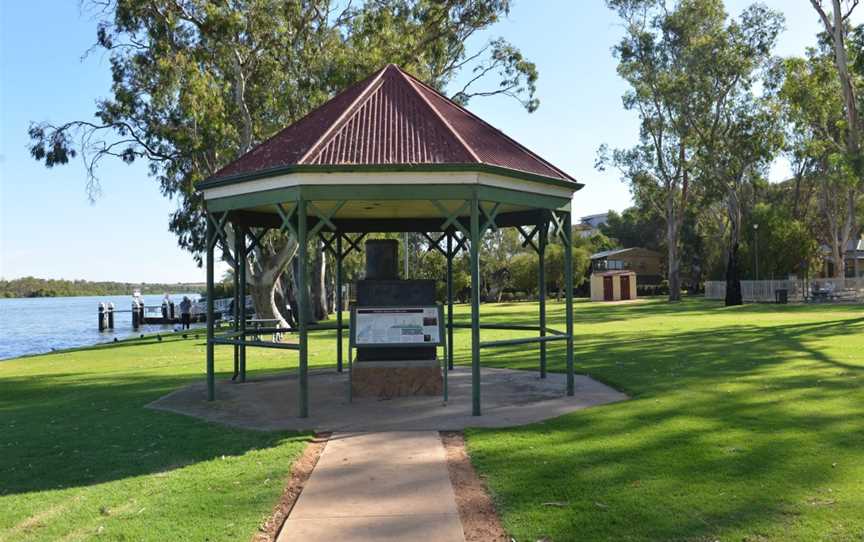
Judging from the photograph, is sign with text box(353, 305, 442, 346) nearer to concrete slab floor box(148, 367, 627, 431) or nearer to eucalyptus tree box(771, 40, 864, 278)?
concrete slab floor box(148, 367, 627, 431)

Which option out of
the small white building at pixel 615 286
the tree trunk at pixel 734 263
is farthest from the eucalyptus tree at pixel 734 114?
the small white building at pixel 615 286

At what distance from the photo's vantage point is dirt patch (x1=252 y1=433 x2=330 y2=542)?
5332 millimetres

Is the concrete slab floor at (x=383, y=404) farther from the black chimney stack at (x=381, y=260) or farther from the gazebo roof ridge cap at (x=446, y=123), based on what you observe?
the gazebo roof ridge cap at (x=446, y=123)

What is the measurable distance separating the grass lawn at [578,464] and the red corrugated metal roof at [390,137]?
12.7 ft

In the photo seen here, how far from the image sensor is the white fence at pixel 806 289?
44000 millimetres

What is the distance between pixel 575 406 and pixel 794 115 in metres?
36.4

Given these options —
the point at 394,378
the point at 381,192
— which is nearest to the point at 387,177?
the point at 381,192

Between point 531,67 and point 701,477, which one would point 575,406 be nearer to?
point 701,477

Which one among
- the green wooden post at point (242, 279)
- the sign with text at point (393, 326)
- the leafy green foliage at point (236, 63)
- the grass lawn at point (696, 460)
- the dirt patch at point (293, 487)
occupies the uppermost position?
the leafy green foliage at point (236, 63)

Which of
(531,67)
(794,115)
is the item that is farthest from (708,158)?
(531,67)

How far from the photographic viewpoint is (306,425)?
9.09m

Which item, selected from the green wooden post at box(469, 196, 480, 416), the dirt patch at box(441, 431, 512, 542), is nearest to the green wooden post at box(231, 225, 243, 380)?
the green wooden post at box(469, 196, 480, 416)

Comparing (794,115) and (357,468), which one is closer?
A: (357,468)

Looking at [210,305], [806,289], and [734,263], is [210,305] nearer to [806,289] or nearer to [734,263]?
[734,263]
